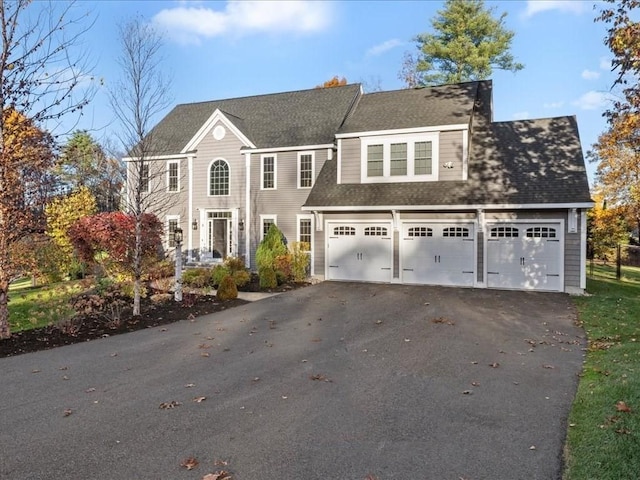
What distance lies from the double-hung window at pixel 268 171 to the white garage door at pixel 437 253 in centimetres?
700

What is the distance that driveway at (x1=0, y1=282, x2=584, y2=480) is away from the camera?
145 inches

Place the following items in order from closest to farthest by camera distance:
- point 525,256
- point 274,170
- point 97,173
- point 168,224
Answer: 1. point 525,256
2. point 274,170
3. point 168,224
4. point 97,173

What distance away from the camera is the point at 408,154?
16.2 m

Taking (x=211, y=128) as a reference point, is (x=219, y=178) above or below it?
below

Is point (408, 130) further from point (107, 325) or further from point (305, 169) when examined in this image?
point (107, 325)

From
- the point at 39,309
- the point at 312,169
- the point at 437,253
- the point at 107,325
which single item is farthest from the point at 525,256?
the point at 39,309

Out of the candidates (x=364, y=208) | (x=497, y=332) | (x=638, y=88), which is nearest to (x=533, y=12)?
(x=638, y=88)

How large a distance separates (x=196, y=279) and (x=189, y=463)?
12009 mm

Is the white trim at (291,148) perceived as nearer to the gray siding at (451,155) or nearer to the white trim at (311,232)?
the white trim at (311,232)

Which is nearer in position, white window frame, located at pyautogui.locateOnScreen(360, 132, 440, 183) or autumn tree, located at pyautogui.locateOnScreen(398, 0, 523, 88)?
white window frame, located at pyautogui.locateOnScreen(360, 132, 440, 183)

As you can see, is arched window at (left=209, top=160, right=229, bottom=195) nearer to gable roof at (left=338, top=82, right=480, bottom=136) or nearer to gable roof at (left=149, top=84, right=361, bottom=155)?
gable roof at (left=149, top=84, right=361, bottom=155)

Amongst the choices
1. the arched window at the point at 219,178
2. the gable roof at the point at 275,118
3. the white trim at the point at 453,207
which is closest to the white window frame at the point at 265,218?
the arched window at the point at 219,178

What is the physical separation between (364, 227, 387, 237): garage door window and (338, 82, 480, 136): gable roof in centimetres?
374

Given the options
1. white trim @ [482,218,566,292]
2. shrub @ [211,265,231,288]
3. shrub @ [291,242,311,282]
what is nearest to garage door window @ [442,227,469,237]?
white trim @ [482,218,566,292]
